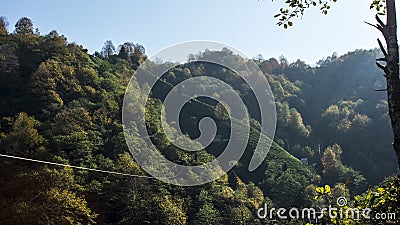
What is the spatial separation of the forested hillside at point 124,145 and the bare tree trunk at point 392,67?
22.0ft

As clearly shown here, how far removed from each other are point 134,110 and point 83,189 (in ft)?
34.2

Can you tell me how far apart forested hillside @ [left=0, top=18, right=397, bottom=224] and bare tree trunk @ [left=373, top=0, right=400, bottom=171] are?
22.0 ft

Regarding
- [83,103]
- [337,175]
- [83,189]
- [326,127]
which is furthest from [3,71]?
[326,127]

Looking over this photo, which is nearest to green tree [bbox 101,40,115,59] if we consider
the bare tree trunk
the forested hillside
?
the forested hillside

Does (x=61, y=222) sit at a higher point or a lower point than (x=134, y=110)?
lower

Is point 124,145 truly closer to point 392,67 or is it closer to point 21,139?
point 21,139

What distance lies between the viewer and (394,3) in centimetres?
193

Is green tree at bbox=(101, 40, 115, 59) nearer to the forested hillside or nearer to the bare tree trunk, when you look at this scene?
the forested hillside

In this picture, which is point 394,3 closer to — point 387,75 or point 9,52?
point 387,75

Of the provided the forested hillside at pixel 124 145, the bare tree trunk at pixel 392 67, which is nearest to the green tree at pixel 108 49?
the forested hillside at pixel 124 145

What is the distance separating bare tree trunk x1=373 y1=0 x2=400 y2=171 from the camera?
1.75 metres

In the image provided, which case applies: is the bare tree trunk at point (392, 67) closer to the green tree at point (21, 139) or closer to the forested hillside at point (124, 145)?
the forested hillside at point (124, 145)

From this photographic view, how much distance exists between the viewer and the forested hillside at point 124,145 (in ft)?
65.7

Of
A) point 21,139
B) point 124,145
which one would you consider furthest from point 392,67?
point 124,145
